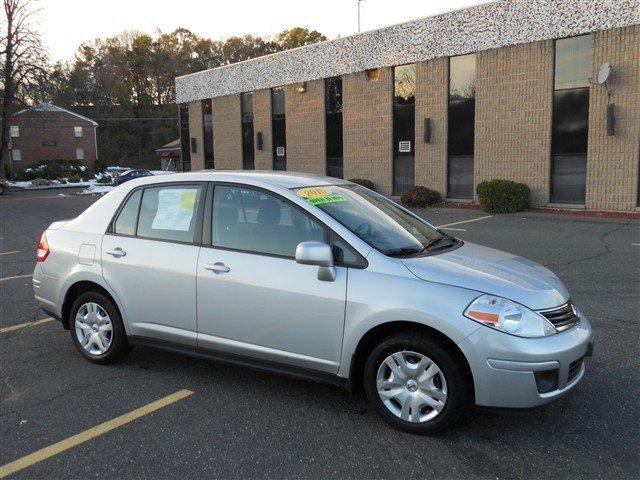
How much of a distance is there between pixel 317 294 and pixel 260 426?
95 centimetres

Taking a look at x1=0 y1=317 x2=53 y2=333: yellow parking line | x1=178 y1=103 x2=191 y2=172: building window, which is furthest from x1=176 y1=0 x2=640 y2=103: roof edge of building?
x1=0 y1=317 x2=53 y2=333: yellow parking line

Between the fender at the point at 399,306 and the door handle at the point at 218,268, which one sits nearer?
the fender at the point at 399,306

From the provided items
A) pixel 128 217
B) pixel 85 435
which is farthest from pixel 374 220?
pixel 85 435

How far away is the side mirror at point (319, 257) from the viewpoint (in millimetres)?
3705

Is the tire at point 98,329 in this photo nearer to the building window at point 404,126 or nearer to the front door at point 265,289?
the front door at point 265,289

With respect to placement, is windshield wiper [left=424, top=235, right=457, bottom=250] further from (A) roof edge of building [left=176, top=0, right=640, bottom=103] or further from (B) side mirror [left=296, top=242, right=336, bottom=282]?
(A) roof edge of building [left=176, top=0, right=640, bottom=103]

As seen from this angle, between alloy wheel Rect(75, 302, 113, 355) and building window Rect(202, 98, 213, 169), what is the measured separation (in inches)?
1079

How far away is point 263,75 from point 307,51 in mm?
3297

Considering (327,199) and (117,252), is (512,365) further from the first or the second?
(117,252)

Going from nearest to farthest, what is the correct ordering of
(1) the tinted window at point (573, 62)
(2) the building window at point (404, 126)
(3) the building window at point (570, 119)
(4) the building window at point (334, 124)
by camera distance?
(1) the tinted window at point (573, 62) < (3) the building window at point (570, 119) < (2) the building window at point (404, 126) < (4) the building window at point (334, 124)

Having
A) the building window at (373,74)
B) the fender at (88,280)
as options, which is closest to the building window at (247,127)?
the building window at (373,74)

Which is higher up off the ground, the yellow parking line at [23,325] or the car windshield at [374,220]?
the car windshield at [374,220]

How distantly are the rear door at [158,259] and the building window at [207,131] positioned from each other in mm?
27524

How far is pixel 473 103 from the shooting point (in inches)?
763
